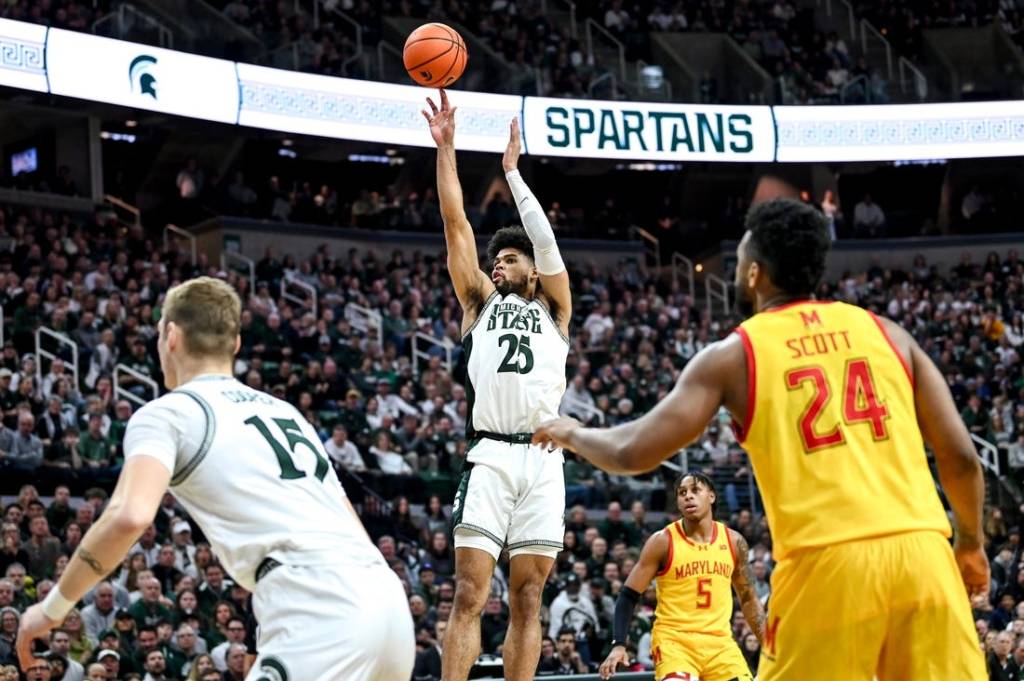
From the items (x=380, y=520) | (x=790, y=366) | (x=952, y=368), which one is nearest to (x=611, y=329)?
(x=952, y=368)

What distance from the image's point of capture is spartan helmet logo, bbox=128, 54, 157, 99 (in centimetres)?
2409

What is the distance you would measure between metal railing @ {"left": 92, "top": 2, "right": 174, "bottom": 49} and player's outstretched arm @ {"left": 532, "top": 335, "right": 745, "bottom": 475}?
22.5 meters

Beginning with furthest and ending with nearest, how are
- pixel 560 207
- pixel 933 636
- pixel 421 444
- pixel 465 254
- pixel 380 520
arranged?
pixel 560 207 → pixel 421 444 → pixel 380 520 → pixel 465 254 → pixel 933 636

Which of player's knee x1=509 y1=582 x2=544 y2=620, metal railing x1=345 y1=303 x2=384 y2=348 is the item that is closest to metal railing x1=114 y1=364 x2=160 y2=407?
metal railing x1=345 y1=303 x2=384 y2=348

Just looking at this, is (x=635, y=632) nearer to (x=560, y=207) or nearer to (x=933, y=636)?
(x=933, y=636)

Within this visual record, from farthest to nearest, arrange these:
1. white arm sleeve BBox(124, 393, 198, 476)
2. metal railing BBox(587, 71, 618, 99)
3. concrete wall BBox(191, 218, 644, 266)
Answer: metal railing BBox(587, 71, 618, 99) → concrete wall BBox(191, 218, 644, 266) → white arm sleeve BBox(124, 393, 198, 476)

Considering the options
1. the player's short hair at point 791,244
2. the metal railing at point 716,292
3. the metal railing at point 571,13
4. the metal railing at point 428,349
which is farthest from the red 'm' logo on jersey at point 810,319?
the metal railing at point 571,13

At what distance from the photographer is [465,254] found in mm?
8805

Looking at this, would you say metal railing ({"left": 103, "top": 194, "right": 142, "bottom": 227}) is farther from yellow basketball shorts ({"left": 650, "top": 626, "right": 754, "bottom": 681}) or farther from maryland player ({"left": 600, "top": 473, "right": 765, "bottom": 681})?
yellow basketball shorts ({"left": 650, "top": 626, "right": 754, "bottom": 681})

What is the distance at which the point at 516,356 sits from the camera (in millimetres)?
8555

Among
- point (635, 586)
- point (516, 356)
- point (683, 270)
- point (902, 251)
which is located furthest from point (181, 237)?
point (516, 356)

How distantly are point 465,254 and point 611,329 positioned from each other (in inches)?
734

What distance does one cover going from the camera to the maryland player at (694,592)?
10.2m

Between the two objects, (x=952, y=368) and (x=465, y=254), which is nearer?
(x=465, y=254)
